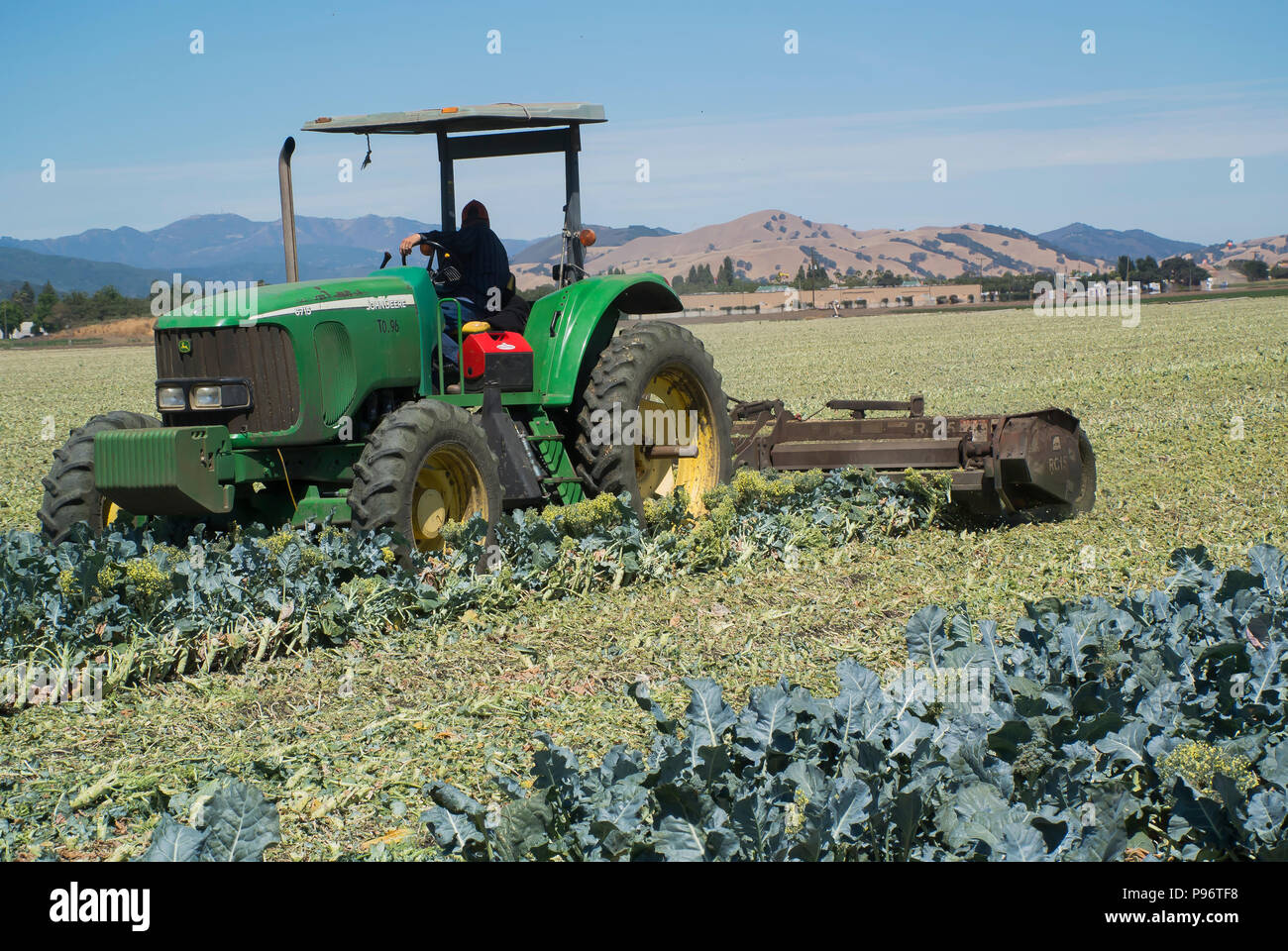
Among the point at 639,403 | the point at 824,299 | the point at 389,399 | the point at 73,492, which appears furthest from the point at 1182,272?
the point at 73,492

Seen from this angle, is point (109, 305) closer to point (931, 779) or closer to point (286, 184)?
point (286, 184)

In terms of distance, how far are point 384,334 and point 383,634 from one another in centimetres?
167

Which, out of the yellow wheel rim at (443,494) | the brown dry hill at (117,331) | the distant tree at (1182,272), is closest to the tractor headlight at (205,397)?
the yellow wheel rim at (443,494)

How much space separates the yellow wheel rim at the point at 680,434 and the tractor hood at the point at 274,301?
2.17 m

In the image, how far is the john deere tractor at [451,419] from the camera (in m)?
5.75

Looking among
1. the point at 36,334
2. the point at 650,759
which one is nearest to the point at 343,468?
the point at 650,759

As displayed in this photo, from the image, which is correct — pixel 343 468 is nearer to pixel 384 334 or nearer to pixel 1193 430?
pixel 384 334

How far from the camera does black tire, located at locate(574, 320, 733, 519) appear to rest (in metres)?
7.05

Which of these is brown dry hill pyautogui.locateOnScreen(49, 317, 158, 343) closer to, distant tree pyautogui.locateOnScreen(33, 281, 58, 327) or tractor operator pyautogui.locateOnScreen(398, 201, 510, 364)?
distant tree pyautogui.locateOnScreen(33, 281, 58, 327)

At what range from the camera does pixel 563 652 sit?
5.18 m

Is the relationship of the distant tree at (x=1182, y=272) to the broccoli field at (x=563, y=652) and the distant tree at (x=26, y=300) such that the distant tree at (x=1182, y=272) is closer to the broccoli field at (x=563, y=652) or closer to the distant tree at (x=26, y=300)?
the distant tree at (x=26, y=300)

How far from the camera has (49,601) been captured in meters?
4.84

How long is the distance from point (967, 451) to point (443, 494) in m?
3.41

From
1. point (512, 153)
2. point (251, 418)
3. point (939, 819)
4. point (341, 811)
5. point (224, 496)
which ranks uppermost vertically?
point (512, 153)
